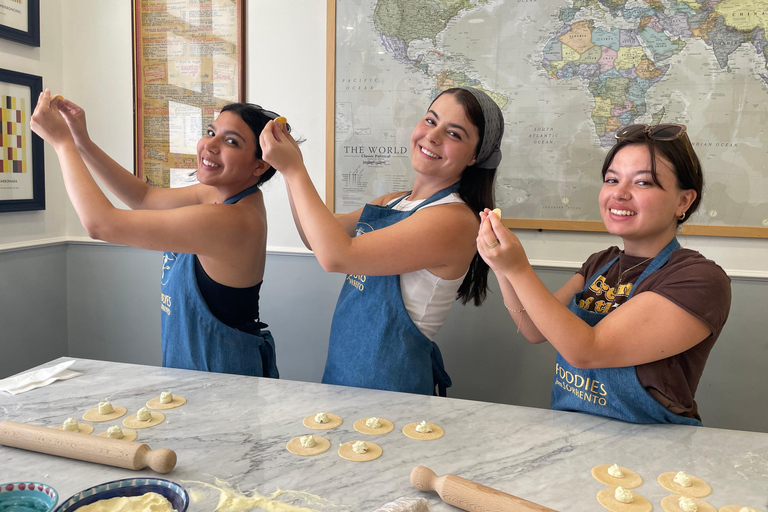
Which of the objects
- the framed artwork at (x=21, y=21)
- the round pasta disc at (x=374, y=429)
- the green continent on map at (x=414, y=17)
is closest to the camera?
the round pasta disc at (x=374, y=429)

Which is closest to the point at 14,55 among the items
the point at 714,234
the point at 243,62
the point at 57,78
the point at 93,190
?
the point at 57,78

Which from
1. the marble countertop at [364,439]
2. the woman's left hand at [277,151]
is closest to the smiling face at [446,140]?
the woman's left hand at [277,151]

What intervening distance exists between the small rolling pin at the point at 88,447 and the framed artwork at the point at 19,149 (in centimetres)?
190

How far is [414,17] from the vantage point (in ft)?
7.50

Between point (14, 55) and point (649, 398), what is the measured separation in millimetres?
2954

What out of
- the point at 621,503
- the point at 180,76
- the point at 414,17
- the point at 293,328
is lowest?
the point at 293,328

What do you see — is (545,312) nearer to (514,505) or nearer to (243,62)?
(514,505)

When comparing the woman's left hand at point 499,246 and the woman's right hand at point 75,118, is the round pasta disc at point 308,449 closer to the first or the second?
the woman's left hand at point 499,246

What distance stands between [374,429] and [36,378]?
882 millimetres

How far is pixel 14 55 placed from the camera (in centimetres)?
247

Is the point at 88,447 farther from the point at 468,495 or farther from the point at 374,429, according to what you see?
the point at 468,495

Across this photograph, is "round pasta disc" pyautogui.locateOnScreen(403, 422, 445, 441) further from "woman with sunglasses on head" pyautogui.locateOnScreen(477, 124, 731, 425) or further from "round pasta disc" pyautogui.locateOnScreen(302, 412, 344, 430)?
"woman with sunglasses on head" pyautogui.locateOnScreen(477, 124, 731, 425)

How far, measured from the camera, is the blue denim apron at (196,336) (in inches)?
61.2

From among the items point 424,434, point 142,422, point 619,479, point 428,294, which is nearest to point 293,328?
point 428,294
